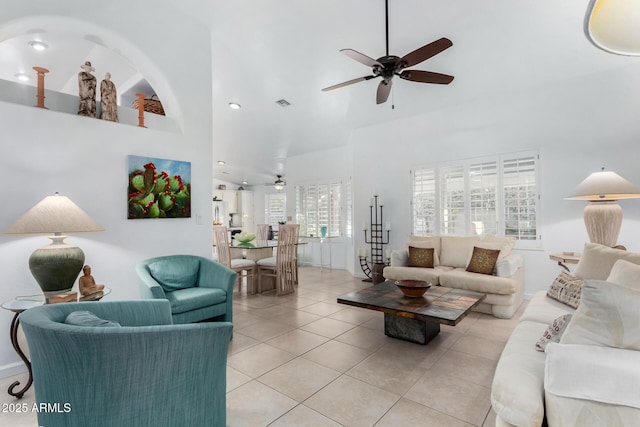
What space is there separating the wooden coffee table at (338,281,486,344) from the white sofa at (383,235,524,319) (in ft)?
2.39

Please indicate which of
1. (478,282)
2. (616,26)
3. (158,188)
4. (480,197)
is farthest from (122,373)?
(480,197)

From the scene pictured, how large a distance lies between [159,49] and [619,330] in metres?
4.45

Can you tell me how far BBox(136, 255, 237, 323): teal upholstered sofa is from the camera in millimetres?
2826

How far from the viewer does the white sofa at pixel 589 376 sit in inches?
51.0

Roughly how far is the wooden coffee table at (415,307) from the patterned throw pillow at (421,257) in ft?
3.99

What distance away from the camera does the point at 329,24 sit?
372 centimetres

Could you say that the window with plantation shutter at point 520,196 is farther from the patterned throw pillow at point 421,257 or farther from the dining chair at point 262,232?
the dining chair at point 262,232

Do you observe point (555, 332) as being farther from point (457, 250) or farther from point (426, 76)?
point (457, 250)

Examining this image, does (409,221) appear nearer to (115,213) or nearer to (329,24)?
(329,24)

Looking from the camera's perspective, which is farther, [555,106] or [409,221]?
[409,221]

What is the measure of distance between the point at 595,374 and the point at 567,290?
5.68 feet

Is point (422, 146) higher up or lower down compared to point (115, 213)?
higher up

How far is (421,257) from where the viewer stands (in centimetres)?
471

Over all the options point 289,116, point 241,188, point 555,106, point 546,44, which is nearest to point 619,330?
point 546,44
